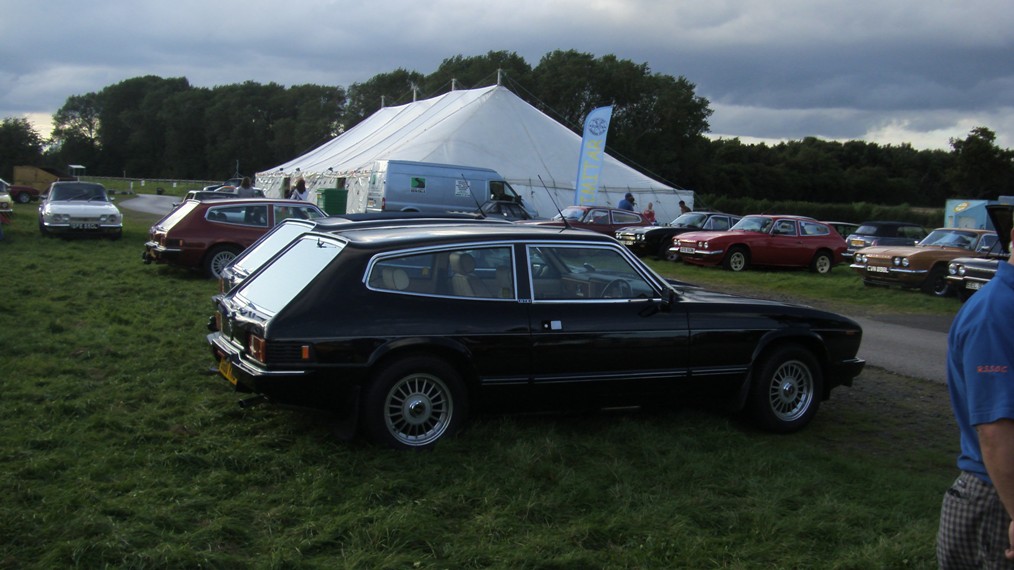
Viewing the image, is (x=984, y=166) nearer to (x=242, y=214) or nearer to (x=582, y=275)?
(x=242, y=214)

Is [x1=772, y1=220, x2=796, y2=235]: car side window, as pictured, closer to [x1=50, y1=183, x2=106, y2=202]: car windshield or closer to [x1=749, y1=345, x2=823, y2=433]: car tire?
[x1=749, y1=345, x2=823, y2=433]: car tire

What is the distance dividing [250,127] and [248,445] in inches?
4043

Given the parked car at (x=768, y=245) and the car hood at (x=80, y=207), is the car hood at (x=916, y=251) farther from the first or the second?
the car hood at (x=80, y=207)

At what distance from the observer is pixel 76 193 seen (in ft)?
74.9

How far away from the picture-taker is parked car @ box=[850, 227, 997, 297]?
17.4m

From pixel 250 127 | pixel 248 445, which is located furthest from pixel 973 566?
pixel 250 127

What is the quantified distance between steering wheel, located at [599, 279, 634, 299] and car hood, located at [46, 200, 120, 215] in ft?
61.6

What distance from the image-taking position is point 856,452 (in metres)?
6.12

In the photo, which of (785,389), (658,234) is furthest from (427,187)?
(785,389)

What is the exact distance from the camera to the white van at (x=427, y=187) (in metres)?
28.4

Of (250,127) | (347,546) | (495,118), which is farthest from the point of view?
(250,127)

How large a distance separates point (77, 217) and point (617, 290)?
→ 1877cm

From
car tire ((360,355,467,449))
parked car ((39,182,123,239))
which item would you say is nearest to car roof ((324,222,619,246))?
car tire ((360,355,467,449))

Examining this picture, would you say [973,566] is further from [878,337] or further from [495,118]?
[495,118]
